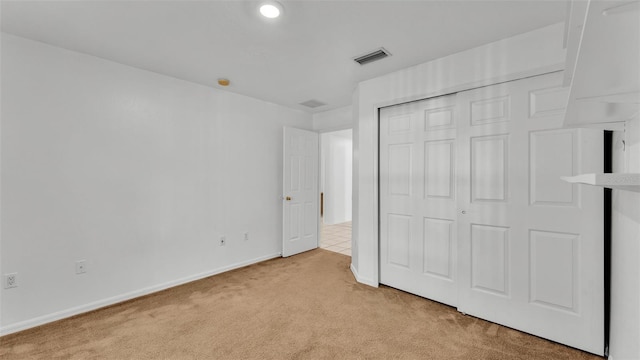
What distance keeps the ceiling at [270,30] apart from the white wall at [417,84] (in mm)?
98

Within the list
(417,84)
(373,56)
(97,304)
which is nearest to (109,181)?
(97,304)

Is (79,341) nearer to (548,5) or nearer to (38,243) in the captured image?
(38,243)

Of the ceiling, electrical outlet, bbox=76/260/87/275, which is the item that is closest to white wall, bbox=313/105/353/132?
the ceiling

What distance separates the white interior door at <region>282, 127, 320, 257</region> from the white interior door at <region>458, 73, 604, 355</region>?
98.5 inches

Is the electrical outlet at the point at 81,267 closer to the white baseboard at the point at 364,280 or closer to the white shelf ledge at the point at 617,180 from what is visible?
the white baseboard at the point at 364,280

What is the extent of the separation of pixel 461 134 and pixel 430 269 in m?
1.38

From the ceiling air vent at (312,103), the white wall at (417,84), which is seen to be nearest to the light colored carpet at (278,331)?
the white wall at (417,84)

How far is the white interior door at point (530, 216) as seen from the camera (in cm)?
193

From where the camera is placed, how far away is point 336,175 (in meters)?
7.58

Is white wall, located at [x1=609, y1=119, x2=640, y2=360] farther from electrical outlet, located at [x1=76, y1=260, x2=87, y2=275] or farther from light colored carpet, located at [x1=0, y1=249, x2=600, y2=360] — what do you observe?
electrical outlet, located at [x1=76, y1=260, x2=87, y2=275]

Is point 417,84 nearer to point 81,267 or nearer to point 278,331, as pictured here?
point 278,331

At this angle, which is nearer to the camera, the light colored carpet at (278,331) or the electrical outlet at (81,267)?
the light colored carpet at (278,331)

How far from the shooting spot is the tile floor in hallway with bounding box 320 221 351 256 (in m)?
A: 4.77

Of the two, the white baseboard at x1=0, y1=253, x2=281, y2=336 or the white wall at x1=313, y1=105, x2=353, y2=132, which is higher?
the white wall at x1=313, y1=105, x2=353, y2=132
